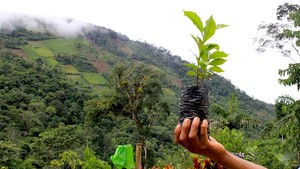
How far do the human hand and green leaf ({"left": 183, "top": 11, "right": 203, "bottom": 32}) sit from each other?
25 cm

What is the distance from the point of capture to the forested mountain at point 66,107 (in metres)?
19.4

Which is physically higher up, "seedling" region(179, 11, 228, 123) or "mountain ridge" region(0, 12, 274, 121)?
"mountain ridge" region(0, 12, 274, 121)

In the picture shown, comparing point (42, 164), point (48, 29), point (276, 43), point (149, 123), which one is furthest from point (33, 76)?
point (48, 29)

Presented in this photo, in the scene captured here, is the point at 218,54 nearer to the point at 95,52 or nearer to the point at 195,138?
the point at 195,138

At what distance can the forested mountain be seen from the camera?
1936 cm

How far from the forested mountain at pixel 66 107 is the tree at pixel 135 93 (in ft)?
1.01

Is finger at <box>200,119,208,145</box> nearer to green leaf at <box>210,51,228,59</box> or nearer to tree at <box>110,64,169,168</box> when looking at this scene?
green leaf at <box>210,51,228,59</box>

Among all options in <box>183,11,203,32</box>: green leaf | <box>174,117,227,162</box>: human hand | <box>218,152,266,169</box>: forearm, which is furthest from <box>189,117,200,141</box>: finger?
<box>183,11,203,32</box>: green leaf

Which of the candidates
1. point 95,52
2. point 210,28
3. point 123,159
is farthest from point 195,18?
point 95,52

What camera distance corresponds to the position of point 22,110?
120 ft

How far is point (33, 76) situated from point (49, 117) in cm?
850

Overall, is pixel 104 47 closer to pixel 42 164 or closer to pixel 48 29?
pixel 48 29

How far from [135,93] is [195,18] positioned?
52.6 feet

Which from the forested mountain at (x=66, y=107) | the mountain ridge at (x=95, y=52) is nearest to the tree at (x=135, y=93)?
the forested mountain at (x=66, y=107)
